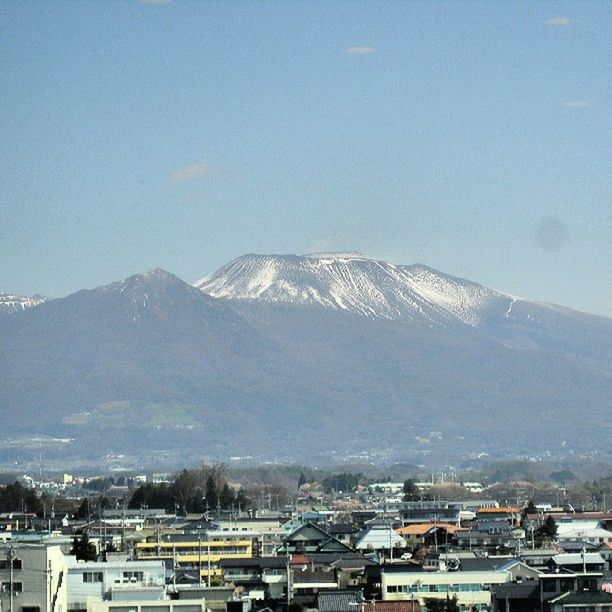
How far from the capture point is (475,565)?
1886 inches

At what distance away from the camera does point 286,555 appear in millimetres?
57031

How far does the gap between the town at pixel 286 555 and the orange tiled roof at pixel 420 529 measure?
0.25 ft

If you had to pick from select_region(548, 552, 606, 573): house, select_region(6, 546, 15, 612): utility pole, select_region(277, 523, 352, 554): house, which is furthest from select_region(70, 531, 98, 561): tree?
select_region(6, 546, 15, 612): utility pole

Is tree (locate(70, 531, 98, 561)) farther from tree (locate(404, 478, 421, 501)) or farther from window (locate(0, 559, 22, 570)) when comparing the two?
tree (locate(404, 478, 421, 501))

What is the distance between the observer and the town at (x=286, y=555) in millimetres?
35500

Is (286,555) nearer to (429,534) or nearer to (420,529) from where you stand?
(429,534)

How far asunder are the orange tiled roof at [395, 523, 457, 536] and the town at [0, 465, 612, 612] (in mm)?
75

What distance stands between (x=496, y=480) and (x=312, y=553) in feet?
420

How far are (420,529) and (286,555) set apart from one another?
→ 66.3 feet

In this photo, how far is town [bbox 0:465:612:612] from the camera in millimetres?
35500

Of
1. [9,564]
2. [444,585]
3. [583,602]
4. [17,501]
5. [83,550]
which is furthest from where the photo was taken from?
[17,501]

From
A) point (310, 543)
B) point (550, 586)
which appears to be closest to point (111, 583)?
point (550, 586)

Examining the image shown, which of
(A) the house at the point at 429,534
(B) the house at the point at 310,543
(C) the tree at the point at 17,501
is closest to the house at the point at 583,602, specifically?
(B) the house at the point at 310,543

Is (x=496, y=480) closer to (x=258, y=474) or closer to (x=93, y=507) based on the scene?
(x=258, y=474)
